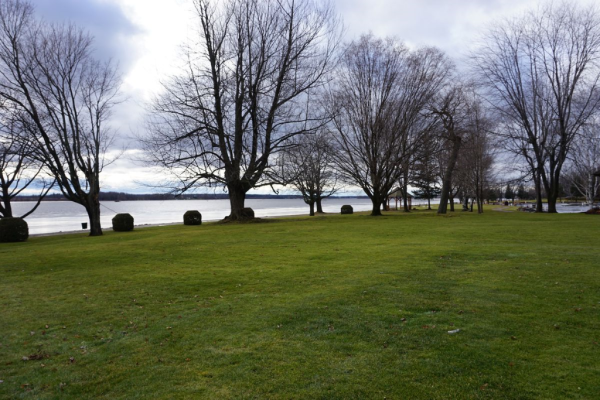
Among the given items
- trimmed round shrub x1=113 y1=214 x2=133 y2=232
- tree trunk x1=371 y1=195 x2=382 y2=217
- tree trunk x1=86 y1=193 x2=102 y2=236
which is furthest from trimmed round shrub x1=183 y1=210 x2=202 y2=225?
tree trunk x1=371 y1=195 x2=382 y2=217

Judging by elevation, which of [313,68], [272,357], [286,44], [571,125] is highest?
[286,44]

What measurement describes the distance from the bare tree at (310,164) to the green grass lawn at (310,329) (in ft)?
55.7

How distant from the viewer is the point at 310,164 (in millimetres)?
32250

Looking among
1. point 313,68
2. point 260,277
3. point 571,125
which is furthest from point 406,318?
point 571,125

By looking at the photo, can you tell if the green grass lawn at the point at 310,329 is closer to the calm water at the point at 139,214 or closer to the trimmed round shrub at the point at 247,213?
the trimmed round shrub at the point at 247,213

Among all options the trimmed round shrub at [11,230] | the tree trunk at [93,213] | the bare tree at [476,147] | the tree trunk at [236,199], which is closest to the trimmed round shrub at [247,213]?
the tree trunk at [236,199]

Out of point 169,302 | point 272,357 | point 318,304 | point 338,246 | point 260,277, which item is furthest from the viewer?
point 338,246

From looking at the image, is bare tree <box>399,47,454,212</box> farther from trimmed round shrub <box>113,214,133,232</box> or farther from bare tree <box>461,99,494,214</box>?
trimmed round shrub <box>113,214,133,232</box>

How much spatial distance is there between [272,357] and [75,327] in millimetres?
3253

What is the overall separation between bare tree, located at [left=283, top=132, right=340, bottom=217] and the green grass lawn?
17.0 meters

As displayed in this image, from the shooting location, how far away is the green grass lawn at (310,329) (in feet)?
11.8

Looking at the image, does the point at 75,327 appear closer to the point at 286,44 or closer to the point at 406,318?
the point at 406,318

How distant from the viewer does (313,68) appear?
25031 millimetres

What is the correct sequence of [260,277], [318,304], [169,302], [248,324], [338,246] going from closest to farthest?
[248,324] < [318,304] < [169,302] < [260,277] < [338,246]
